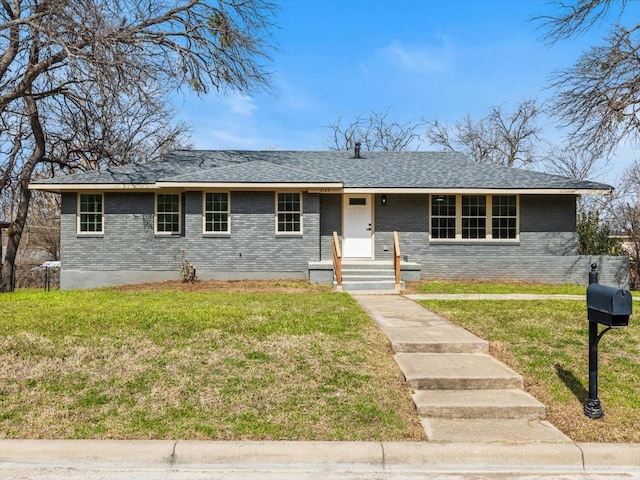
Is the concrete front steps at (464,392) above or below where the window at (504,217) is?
below

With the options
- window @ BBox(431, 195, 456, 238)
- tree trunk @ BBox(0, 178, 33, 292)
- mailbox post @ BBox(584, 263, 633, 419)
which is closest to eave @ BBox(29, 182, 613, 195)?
window @ BBox(431, 195, 456, 238)

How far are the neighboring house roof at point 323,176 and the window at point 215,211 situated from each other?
0.67 m

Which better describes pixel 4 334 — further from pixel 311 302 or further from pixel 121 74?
pixel 121 74

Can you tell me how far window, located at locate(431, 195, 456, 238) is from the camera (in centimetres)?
1516

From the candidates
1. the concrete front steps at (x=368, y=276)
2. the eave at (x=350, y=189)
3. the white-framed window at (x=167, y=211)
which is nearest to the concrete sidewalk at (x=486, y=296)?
the concrete front steps at (x=368, y=276)

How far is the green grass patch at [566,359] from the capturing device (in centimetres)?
418

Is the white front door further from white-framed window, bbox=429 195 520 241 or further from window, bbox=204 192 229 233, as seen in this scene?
window, bbox=204 192 229 233

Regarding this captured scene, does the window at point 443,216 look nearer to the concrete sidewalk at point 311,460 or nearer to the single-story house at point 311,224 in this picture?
the single-story house at point 311,224

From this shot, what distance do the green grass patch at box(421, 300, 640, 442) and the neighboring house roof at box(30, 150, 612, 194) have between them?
21.5 feet

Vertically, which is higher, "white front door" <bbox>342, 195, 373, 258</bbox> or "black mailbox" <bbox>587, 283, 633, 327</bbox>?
"white front door" <bbox>342, 195, 373, 258</bbox>

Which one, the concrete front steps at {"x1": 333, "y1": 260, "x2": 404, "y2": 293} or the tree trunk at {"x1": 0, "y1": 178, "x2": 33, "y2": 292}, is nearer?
the concrete front steps at {"x1": 333, "y1": 260, "x2": 404, "y2": 293}

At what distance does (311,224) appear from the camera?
14430mm

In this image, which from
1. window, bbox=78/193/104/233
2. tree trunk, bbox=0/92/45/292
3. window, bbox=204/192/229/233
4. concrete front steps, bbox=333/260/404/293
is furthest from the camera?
tree trunk, bbox=0/92/45/292

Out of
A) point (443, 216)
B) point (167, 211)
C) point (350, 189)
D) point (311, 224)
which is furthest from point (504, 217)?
point (167, 211)
